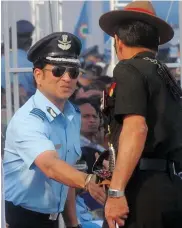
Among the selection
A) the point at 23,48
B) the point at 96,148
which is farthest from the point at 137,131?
the point at 23,48

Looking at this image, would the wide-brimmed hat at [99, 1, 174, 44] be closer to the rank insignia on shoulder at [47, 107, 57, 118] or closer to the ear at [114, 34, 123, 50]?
the ear at [114, 34, 123, 50]

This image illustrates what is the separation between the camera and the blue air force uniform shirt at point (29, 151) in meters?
2.87

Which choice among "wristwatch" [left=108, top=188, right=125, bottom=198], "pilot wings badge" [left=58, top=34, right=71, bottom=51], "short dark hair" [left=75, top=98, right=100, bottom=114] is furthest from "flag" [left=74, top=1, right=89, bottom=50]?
"wristwatch" [left=108, top=188, right=125, bottom=198]

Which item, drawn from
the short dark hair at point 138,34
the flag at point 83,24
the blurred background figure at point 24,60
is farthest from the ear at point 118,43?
the flag at point 83,24

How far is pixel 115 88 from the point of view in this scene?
258cm

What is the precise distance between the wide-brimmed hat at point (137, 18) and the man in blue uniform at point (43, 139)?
0.41 meters

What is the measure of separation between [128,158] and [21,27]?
369 cm

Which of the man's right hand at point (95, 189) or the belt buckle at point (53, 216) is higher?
the man's right hand at point (95, 189)

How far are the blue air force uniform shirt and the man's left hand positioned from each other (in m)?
0.49

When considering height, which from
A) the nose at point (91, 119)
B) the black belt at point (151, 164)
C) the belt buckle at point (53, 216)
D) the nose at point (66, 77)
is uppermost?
the nose at point (66, 77)

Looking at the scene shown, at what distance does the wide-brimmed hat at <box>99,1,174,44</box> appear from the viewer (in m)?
2.67

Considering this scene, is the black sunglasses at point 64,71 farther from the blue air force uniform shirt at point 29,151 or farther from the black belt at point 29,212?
the black belt at point 29,212

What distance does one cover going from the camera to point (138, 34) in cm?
265

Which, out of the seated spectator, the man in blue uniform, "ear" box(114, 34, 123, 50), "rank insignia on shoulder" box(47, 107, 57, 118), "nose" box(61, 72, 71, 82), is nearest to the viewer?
"ear" box(114, 34, 123, 50)
